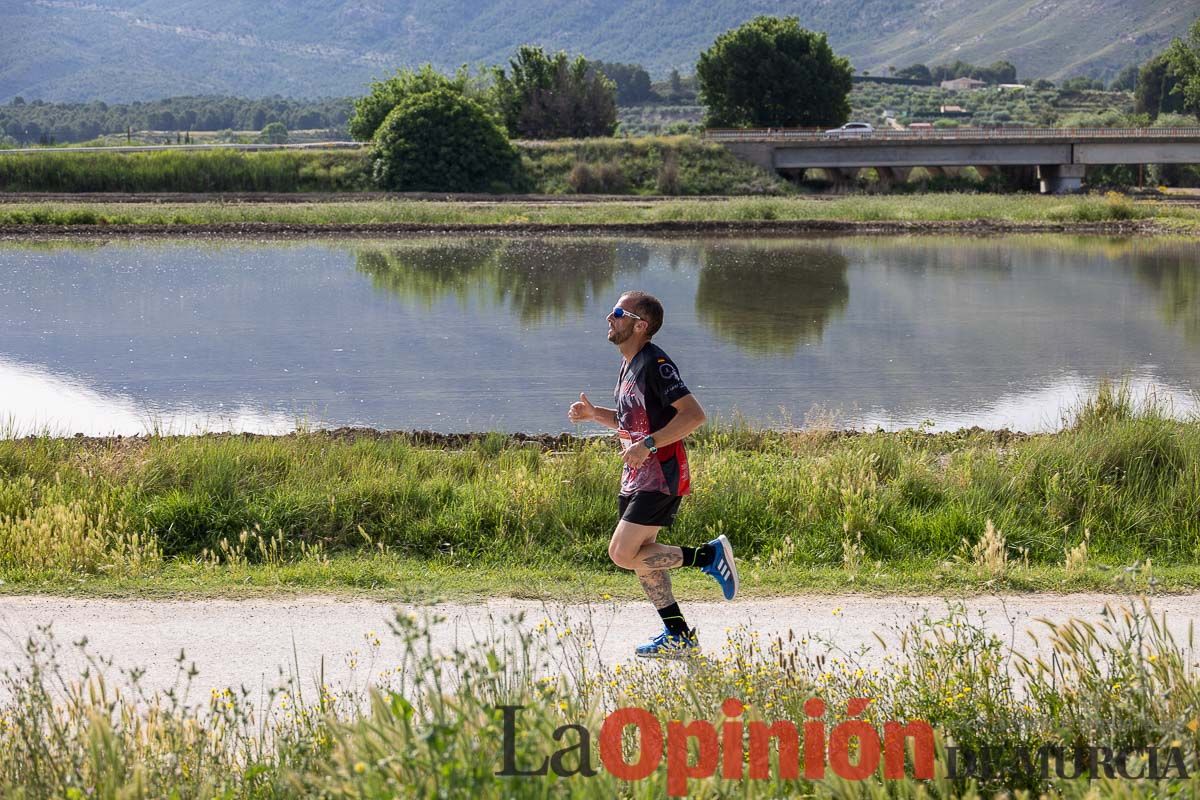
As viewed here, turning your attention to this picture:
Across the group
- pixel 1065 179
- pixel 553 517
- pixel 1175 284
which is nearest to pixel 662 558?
pixel 553 517

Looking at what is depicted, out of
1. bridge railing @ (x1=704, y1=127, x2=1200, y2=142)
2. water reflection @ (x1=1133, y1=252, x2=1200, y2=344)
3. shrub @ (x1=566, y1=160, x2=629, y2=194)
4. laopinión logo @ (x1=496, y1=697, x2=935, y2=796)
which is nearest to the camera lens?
laopinión logo @ (x1=496, y1=697, x2=935, y2=796)

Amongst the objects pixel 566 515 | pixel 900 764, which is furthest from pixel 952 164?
pixel 900 764

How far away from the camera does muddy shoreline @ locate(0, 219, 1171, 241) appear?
44.7 meters

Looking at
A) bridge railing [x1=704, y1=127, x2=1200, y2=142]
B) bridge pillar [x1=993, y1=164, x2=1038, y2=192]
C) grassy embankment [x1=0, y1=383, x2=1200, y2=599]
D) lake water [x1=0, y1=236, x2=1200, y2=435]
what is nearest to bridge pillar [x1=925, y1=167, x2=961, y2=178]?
bridge pillar [x1=993, y1=164, x2=1038, y2=192]

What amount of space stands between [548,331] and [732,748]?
20.5 metres

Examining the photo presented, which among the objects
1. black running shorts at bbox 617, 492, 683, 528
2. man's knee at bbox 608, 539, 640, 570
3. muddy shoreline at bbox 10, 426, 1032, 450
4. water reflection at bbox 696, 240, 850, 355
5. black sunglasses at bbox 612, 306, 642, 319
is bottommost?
water reflection at bbox 696, 240, 850, 355

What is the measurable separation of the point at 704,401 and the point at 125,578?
10.1 meters

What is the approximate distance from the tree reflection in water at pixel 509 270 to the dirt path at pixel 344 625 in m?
18.5

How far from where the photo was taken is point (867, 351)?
23.1 metres

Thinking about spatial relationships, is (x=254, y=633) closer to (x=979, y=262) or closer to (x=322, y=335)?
(x=322, y=335)

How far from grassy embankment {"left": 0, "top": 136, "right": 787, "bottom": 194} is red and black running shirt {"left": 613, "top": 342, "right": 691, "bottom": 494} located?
193 feet

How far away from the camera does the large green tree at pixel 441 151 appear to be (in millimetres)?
64812

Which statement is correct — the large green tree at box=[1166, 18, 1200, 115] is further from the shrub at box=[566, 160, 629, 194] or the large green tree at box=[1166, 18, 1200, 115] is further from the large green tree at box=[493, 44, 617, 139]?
the shrub at box=[566, 160, 629, 194]

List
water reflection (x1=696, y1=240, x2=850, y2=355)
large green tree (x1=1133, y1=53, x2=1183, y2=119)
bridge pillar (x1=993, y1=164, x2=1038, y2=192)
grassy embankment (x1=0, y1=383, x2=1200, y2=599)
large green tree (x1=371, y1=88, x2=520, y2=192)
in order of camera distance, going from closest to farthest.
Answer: grassy embankment (x1=0, y1=383, x2=1200, y2=599) < water reflection (x1=696, y1=240, x2=850, y2=355) < large green tree (x1=371, y1=88, x2=520, y2=192) < bridge pillar (x1=993, y1=164, x2=1038, y2=192) < large green tree (x1=1133, y1=53, x2=1183, y2=119)
